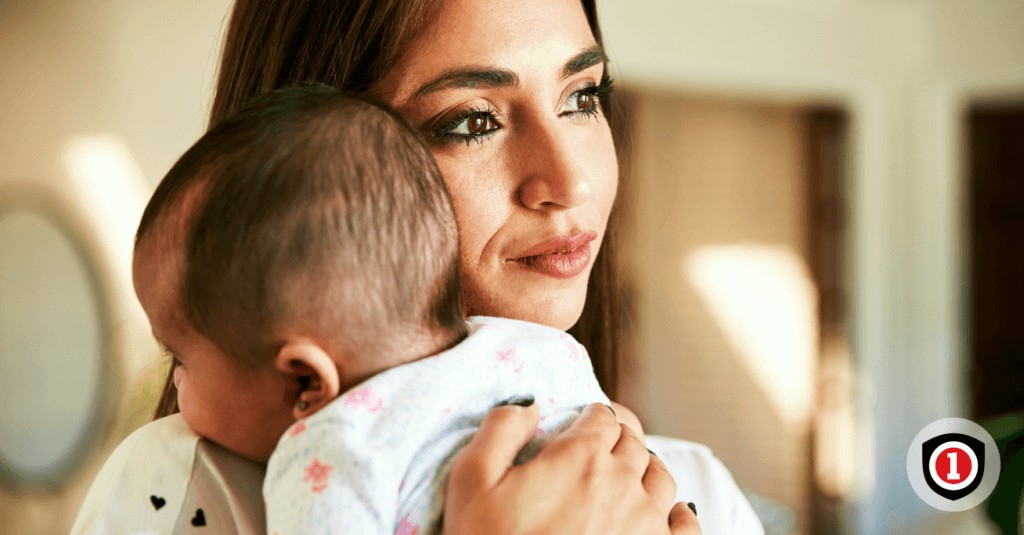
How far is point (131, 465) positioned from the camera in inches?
27.5

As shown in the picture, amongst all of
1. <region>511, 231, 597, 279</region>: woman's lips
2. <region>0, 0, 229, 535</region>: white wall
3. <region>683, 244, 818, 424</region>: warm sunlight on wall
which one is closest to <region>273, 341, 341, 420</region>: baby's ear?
<region>511, 231, 597, 279</region>: woman's lips

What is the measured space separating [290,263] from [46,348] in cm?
273

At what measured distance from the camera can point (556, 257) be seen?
92 cm

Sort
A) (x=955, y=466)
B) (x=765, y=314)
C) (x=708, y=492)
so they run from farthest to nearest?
(x=765, y=314)
(x=955, y=466)
(x=708, y=492)

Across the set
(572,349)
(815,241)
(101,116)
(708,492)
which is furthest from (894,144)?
(572,349)

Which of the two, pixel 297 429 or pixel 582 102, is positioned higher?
pixel 582 102

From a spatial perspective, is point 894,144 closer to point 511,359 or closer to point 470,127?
point 470,127

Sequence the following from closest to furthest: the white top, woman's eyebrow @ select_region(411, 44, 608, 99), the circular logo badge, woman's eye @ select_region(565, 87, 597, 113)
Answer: the white top
woman's eyebrow @ select_region(411, 44, 608, 99)
woman's eye @ select_region(565, 87, 597, 113)
the circular logo badge

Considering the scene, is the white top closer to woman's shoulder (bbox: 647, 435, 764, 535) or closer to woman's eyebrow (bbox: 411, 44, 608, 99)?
woman's eyebrow (bbox: 411, 44, 608, 99)

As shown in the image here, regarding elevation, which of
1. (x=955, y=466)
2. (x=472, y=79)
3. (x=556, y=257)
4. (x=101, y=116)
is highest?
(x=101, y=116)

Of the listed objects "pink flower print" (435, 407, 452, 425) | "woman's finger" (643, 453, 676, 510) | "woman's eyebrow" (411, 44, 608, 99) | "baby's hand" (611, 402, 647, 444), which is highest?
"woman's eyebrow" (411, 44, 608, 99)

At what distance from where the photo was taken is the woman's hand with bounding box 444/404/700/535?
0.58m

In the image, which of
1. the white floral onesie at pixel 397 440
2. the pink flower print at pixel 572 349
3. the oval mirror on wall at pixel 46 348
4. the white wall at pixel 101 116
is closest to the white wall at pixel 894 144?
the white wall at pixel 101 116

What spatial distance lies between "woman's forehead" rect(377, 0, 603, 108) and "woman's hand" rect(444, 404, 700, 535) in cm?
43
